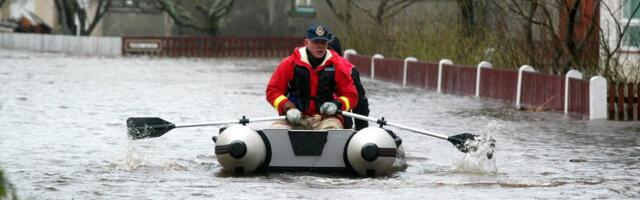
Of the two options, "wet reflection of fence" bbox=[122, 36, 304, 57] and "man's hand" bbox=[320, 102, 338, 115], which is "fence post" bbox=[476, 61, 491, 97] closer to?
"man's hand" bbox=[320, 102, 338, 115]

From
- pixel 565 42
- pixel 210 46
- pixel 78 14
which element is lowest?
pixel 565 42

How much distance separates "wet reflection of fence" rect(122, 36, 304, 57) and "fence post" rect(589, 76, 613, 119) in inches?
1651

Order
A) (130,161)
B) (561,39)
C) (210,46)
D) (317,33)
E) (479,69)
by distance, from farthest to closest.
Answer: (210,46), (479,69), (561,39), (130,161), (317,33)

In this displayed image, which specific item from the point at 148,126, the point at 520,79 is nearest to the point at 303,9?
the point at 520,79

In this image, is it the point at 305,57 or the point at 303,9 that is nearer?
the point at 305,57

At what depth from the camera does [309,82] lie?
14.5 meters

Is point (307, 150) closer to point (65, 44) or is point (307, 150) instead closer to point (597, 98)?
point (597, 98)

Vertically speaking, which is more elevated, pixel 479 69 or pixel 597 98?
pixel 479 69

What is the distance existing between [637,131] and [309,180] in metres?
8.43

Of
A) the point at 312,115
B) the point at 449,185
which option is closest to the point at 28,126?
the point at 312,115

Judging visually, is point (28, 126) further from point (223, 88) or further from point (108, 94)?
point (223, 88)

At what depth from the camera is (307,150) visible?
14.0 metres

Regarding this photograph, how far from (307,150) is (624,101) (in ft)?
34.0

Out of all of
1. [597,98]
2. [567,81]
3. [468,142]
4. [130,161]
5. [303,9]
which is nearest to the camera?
[468,142]
